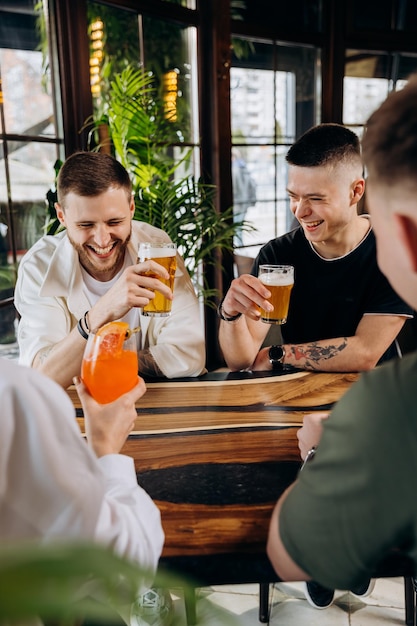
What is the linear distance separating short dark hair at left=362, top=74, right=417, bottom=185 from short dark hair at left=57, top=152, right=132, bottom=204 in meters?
1.35

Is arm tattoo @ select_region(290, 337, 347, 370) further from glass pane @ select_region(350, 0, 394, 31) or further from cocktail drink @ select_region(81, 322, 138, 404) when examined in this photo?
glass pane @ select_region(350, 0, 394, 31)

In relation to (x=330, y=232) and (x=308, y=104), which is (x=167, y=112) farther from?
(x=330, y=232)

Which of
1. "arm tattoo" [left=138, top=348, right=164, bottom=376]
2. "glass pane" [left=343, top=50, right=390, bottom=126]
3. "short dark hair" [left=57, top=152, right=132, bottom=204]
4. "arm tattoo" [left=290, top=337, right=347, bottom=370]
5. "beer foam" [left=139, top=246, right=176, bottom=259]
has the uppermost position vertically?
"glass pane" [left=343, top=50, right=390, bottom=126]

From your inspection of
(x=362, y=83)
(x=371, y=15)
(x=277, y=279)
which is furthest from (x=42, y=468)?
(x=371, y=15)

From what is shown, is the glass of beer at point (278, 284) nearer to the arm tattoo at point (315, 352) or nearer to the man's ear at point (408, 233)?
the arm tattoo at point (315, 352)

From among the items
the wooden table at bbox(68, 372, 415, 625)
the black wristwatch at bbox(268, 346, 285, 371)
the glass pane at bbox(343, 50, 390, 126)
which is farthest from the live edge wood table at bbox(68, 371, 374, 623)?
the glass pane at bbox(343, 50, 390, 126)

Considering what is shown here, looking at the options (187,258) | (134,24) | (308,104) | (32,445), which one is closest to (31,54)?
(134,24)

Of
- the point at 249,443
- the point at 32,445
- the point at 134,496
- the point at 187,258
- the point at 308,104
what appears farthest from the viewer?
the point at 308,104

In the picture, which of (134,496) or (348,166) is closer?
(134,496)

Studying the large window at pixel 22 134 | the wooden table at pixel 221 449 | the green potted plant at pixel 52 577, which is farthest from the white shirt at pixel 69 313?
the green potted plant at pixel 52 577

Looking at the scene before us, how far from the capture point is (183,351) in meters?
1.91

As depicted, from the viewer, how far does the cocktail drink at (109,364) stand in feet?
3.90

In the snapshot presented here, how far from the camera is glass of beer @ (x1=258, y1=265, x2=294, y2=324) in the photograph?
1729 millimetres

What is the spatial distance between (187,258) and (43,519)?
2.90 m
